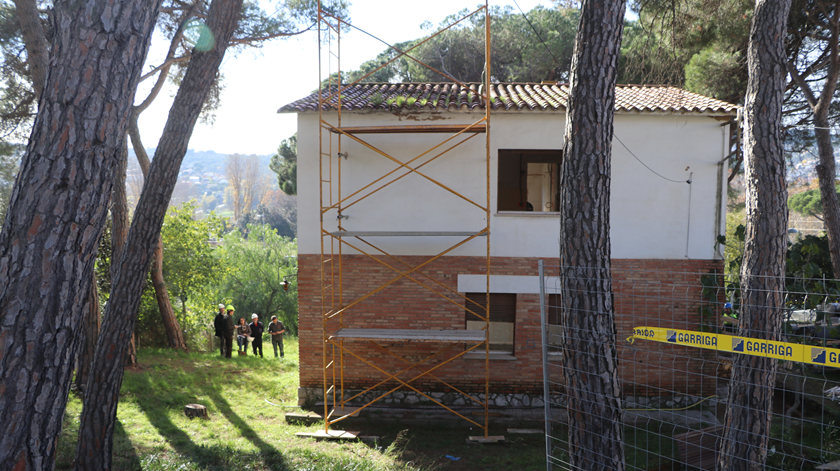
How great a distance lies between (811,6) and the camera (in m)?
9.77

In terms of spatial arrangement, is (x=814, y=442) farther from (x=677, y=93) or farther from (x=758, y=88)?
(x=677, y=93)

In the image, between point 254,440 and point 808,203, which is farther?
point 808,203

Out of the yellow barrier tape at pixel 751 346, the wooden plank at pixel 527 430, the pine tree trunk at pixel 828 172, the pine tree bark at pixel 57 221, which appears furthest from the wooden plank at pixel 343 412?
the pine tree trunk at pixel 828 172

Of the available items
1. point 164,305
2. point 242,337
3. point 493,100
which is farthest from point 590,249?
point 242,337

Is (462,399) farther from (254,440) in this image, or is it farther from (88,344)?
(88,344)

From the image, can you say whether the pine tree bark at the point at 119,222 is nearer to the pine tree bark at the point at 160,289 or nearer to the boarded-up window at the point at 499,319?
the pine tree bark at the point at 160,289

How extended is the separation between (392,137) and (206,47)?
13.4 feet

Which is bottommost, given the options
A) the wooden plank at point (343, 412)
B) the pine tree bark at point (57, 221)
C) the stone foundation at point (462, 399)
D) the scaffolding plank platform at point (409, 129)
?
the wooden plank at point (343, 412)

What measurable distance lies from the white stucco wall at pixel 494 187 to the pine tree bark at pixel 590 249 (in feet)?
14.9

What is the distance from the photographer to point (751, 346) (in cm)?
342

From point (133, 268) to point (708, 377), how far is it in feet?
30.2

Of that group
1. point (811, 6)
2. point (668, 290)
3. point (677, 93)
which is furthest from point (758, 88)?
point (811, 6)

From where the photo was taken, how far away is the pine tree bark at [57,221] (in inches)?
91.1

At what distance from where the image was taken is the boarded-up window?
30.6 feet
